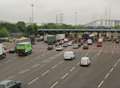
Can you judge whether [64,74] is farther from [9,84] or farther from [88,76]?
[9,84]

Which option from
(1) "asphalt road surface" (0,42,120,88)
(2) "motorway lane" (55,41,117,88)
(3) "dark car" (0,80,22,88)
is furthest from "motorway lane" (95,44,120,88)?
(3) "dark car" (0,80,22,88)

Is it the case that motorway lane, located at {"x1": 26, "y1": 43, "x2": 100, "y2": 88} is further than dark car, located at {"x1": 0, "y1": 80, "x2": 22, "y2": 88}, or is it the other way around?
motorway lane, located at {"x1": 26, "y1": 43, "x2": 100, "y2": 88}

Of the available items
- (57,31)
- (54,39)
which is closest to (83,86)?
(54,39)

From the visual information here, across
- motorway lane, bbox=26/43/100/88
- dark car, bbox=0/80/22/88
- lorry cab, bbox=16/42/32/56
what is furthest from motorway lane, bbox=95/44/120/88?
lorry cab, bbox=16/42/32/56

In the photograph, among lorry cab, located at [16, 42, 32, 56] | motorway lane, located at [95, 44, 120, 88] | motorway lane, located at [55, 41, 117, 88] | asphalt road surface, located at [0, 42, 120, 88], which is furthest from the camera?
lorry cab, located at [16, 42, 32, 56]

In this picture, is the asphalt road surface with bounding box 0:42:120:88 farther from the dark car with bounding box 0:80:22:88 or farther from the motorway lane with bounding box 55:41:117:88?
the dark car with bounding box 0:80:22:88

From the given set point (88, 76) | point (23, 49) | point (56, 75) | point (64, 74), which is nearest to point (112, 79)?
point (88, 76)

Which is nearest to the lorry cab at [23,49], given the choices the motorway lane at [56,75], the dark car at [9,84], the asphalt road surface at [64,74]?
the asphalt road surface at [64,74]

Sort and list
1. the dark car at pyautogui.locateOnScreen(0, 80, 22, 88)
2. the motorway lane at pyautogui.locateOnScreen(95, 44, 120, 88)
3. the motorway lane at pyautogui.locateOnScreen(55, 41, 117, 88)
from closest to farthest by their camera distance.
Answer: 1. the dark car at pyautogui.locateOnScreen(0, 80, 22, 88)
2. the motorway lane at pyautogui.locateOnScreen(55, 41, 117, 88)
3. the motorway lane at pyautogui.locateOnScreen(95, 44, 120, 88)

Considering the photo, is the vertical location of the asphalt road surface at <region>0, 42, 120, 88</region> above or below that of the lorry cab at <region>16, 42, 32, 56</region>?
below

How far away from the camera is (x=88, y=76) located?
4409 centimetres

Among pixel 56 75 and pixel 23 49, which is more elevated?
pixel 23 49

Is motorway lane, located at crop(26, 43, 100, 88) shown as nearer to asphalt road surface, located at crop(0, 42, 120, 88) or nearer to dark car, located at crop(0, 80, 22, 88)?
asphalt road surface, located at crop(0, 42, 120, 88)

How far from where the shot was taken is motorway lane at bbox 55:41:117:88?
37613 millimetres
